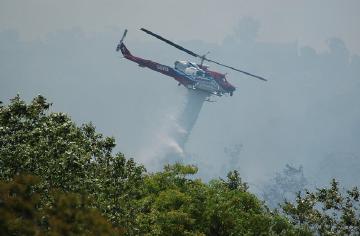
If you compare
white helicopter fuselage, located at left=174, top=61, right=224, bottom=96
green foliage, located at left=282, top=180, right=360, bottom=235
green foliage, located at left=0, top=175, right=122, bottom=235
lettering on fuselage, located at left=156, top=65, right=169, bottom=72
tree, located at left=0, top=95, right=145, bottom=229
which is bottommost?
green foliage, located at left=0, top=175, right=122, bottom=235

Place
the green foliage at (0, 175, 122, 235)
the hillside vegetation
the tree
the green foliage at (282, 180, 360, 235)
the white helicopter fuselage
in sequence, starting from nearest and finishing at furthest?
the green foliage at (0, 175, 122, 235) < the tree < the hillside vegetation < the green foliage at (282, 180, 360, 235) < the white helicopter fuselage

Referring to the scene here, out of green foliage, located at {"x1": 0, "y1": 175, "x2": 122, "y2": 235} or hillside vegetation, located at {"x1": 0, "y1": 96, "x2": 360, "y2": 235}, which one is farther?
hillside vegetation, located at {"x1": 0, "y1": 96, "x2": 360, "y2": 235}

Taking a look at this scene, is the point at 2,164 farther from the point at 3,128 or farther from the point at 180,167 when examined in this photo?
the point at 180,167

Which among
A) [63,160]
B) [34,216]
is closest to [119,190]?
[63,160]

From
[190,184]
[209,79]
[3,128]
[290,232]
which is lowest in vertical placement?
[3,128]

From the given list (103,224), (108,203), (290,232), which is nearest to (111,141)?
(108,203)

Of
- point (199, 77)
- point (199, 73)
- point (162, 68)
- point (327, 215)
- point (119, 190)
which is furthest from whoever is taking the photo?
point (199, 73)

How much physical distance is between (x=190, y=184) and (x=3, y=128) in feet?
59.0

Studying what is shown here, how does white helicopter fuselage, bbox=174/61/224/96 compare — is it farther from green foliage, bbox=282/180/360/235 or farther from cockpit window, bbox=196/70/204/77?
green foliage, bbox=282/180/360/235

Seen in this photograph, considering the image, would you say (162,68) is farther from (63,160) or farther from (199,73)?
(63,160)

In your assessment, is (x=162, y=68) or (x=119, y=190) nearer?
(x=119, y=190)

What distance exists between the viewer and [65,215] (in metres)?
19.2

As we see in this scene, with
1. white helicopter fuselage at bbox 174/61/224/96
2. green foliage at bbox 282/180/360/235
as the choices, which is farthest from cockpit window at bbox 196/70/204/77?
green foliage at bbox 282/180/360/235

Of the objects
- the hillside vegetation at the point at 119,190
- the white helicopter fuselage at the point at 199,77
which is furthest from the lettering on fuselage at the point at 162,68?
the hillside vegetation at the point at 119,190
